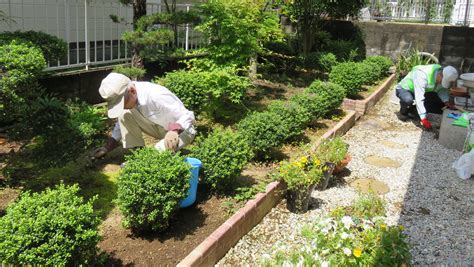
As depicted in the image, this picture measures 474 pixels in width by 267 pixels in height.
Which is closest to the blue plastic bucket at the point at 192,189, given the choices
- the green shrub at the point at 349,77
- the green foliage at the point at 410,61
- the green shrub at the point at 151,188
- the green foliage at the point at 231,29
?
the green shrub at the point at 151,188

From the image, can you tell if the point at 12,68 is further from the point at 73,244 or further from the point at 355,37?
the point at 355,37

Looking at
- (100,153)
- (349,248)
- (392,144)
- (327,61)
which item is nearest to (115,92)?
(100,153)

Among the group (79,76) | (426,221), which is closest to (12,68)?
(79,76)

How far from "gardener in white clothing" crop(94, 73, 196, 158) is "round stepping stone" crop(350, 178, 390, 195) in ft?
7.65

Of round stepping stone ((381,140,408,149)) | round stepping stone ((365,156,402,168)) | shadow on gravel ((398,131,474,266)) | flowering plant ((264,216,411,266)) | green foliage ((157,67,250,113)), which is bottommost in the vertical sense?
shadow on gravel ((398,131,474,266))

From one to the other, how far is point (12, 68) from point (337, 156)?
3.56 metres

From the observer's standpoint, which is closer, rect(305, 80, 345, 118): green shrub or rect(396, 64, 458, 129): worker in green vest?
rect(305, 80, 345, 118): green shrub

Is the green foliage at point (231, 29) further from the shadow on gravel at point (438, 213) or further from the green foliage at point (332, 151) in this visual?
the shadow on gravel at point (438, 213)

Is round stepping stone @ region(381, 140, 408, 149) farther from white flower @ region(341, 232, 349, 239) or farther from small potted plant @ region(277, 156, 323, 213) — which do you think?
white flower @ region(341, 232, 349, 239)

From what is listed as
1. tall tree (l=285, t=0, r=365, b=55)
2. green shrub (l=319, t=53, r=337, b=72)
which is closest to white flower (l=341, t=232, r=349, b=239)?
green shrub (l=319, t=53, r=337, b=72)

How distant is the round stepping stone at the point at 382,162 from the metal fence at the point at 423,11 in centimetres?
848

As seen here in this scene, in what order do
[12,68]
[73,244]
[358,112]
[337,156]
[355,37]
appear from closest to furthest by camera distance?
[73,244]
[12,68]
[337,156]
[358,112]
[355,37]

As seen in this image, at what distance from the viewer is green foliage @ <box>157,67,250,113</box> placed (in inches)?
239

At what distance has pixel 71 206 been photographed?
110 inches
